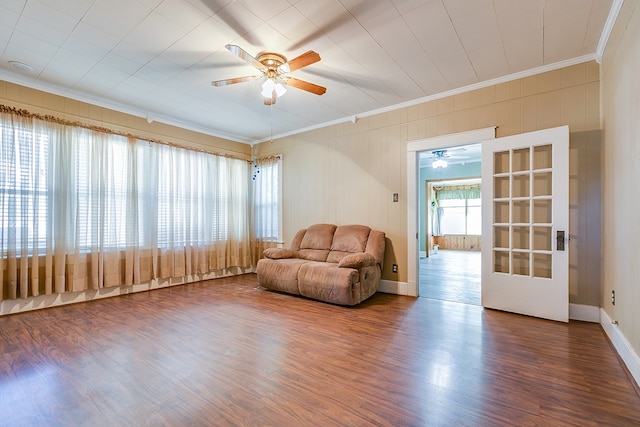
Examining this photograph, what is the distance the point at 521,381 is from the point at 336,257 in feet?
9.13

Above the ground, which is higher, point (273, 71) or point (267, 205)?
point (273, 71)

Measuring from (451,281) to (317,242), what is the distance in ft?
8.41

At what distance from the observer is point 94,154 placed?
400 cm

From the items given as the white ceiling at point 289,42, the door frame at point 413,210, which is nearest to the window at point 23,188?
the white ceiling at point 289,42

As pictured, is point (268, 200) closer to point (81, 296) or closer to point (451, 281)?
point (81, 296)

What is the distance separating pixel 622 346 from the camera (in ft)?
7.34

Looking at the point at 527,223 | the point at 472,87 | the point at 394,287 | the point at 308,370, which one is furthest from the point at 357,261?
the point at 472,87

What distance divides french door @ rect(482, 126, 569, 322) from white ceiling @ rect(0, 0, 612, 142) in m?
0.95

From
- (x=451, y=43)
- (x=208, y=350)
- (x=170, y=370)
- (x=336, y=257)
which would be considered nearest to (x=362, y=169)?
(x=336, y=257)

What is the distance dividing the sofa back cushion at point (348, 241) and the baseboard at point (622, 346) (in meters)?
2.66

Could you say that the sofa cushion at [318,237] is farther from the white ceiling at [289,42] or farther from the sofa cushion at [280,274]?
the white ceiling at [289,42]

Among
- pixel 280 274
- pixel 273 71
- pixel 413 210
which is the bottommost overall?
pixel 280 274

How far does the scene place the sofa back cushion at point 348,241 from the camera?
4375 millimetres

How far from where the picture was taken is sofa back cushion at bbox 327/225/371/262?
4375mm
